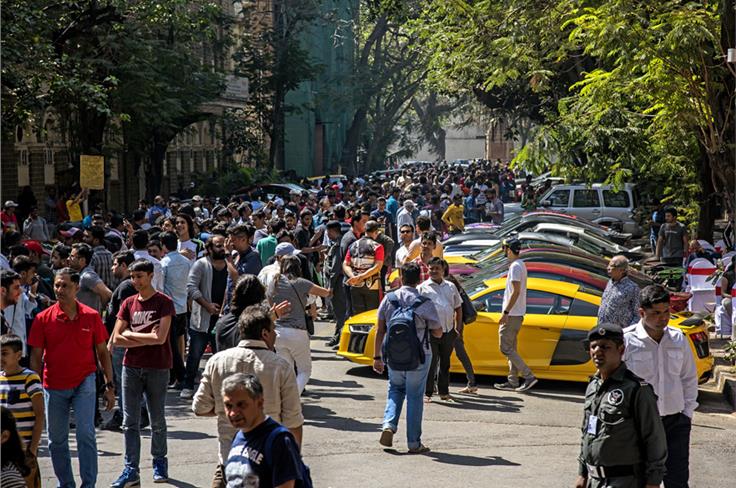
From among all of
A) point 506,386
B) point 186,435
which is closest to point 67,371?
point 186,435

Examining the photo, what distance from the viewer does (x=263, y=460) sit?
5.21m

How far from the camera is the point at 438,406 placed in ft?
41.4

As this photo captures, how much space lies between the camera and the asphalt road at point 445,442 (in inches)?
378

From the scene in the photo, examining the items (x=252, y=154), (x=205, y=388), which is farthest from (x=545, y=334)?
(x=252, y=154)

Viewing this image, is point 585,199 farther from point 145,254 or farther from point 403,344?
point 403,344

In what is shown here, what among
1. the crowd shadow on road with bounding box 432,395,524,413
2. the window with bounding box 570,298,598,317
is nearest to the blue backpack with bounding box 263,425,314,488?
the crowd shadow on road with bounding box 432,395,524,413

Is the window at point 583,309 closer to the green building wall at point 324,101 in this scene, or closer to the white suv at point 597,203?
the white suv at point 597,203

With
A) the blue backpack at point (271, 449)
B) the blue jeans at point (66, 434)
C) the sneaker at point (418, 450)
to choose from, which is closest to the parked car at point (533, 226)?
the sneaker at point (418, 450)

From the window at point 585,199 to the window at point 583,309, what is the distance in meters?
19.7

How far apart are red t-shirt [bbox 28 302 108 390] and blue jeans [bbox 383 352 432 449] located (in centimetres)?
277

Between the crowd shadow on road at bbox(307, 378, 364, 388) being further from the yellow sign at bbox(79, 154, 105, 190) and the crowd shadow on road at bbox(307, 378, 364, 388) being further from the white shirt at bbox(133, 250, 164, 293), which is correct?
the yellow sign at bbox(79, 154, 105, 190)

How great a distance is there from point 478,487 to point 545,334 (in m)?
4.49

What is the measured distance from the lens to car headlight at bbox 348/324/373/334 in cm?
1414

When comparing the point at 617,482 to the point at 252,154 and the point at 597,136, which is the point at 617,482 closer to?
the point at 597,136
